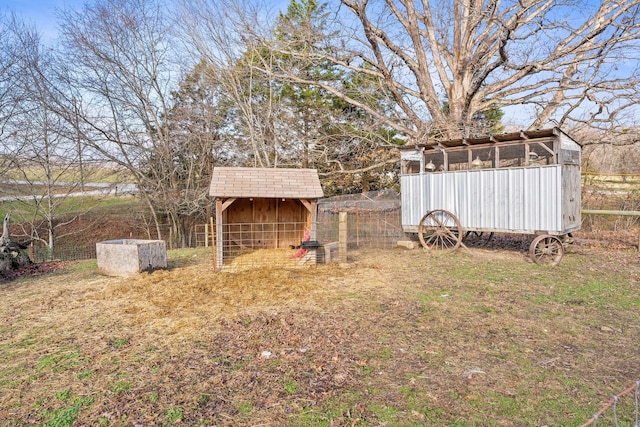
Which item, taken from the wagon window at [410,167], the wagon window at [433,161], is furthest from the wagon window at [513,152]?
the wagon window at [410,167]

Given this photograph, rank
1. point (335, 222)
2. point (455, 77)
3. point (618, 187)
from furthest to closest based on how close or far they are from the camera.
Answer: point (455, 77)
point (618, 187)
point (335, 222)

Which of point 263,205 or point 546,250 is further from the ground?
point 263,205

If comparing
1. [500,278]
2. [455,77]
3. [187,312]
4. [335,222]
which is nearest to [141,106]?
[335,222]

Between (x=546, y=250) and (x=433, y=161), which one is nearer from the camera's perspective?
(x=546, y=250)

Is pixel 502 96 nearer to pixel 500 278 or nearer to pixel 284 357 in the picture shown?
pixel 500 278

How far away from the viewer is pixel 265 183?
9.96 meters

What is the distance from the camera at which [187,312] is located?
244 inches

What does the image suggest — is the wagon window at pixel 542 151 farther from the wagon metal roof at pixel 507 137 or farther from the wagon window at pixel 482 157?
the wagon window at pixel 482 157

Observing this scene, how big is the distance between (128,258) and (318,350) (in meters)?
6.13

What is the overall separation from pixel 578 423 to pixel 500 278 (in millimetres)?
5640

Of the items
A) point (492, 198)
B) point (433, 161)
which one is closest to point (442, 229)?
point (492, 198)

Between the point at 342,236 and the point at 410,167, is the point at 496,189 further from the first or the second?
the point at 342,236

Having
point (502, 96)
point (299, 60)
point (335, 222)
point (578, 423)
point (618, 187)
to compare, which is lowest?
point (578, 423)

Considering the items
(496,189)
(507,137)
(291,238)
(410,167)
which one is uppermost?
(507,137)
